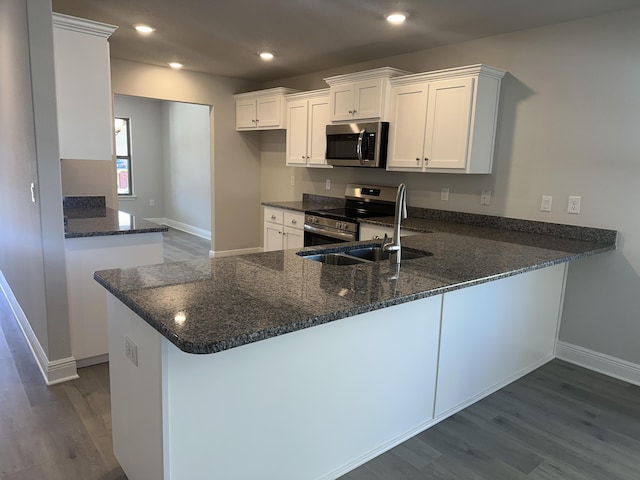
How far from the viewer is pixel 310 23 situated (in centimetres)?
329

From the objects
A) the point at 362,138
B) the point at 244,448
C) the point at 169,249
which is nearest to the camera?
the point at 244,448

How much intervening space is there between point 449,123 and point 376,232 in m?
1.03

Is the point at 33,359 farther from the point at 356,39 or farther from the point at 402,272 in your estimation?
the point at 356,39

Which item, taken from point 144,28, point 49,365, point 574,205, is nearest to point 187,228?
point 144,28

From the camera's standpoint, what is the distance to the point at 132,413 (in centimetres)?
164

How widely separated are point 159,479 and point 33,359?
206 centimetres

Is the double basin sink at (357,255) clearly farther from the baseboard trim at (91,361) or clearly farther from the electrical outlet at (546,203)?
the baseboard trim at (91,361)

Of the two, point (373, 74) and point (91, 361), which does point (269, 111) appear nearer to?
point (373, 74)

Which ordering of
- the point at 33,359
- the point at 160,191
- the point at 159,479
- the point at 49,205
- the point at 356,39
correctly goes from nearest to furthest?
the point at 159,479 < the point at 49,205 < the point at 33,359 < the point at 356,39 < the point at 160,191

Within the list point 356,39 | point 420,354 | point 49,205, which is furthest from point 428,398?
point 356,39

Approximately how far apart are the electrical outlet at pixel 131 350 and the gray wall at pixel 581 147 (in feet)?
9.67

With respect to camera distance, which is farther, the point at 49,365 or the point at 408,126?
A: the point at 408,126

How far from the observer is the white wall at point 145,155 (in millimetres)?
8250

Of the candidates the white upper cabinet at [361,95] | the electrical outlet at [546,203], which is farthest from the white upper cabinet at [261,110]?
the electrical outlet at [546,203]
